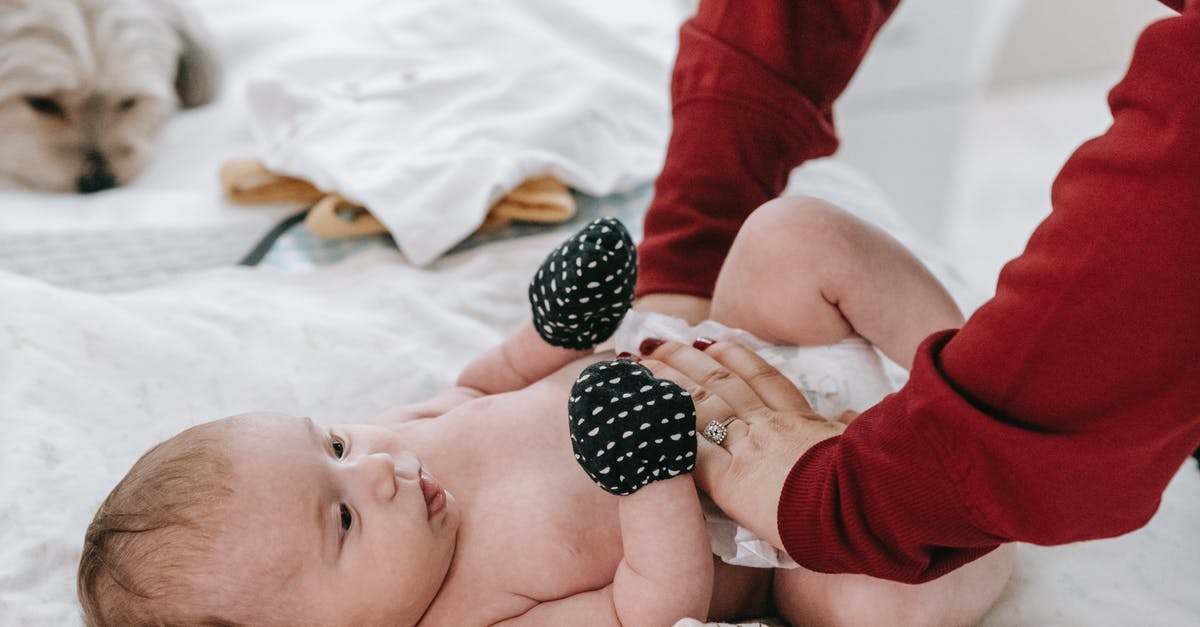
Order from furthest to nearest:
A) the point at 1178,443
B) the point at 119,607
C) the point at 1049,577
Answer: the point at 1049,577
the point at 119,607
the point at 1178,443

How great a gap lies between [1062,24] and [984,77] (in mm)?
285

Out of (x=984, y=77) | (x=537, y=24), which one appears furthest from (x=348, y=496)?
(x=984, y=77)

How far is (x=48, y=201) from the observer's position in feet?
4.47

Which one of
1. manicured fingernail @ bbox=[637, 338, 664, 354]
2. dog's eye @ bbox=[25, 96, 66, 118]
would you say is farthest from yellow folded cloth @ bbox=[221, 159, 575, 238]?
manicured fingernail @ bbox=[637, 338, 664, 354]

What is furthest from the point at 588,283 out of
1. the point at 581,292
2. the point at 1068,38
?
the point at 1068,38

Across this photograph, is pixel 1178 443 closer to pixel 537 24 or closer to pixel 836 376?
pixel 836 376

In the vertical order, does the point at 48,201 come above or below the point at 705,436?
below

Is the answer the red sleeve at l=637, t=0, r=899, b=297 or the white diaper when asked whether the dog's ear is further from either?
the white diaper

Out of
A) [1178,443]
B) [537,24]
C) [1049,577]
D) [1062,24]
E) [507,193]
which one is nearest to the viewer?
[1178,443]

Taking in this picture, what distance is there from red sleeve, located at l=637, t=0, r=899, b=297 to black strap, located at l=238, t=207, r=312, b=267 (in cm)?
51

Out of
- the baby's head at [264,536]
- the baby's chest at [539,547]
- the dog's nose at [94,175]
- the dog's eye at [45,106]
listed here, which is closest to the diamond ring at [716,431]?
the baby's chest at [539,547]

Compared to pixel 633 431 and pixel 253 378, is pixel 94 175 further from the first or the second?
pixel 633 431

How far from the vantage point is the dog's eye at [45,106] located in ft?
4.64

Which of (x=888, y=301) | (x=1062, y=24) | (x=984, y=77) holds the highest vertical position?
(x=888, y=301)
